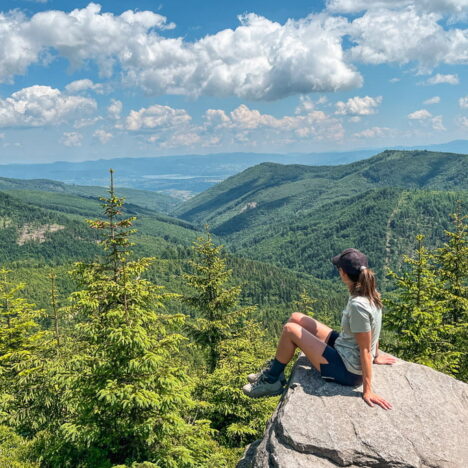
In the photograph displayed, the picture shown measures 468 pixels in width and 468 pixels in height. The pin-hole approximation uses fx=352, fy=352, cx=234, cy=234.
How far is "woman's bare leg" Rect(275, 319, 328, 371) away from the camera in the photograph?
8.02 metres

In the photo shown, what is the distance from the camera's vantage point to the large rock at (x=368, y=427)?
22.7ft

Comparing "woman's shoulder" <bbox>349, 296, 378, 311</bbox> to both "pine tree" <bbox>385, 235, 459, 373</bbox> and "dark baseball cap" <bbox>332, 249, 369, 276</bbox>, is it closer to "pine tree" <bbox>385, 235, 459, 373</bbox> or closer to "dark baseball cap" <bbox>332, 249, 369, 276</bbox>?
"dark baseball cap" <bbox>332, 249, 369, 276</bbox>

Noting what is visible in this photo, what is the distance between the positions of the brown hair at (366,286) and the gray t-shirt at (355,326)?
3.8 inches

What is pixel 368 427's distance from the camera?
7.19 metres

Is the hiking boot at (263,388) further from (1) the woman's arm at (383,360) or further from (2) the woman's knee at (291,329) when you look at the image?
(1) the woman's arm at (383,360)

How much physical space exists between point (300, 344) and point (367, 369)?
5.10ft

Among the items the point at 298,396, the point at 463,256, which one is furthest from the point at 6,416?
the point at 463,256

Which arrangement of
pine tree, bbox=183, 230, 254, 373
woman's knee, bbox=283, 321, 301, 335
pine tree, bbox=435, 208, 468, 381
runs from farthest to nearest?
pine tree, bbox=183, 230, 254, 373 < pine tree, bbox=435, 208, 468, 381 < woman's knee, bbox=283, 321, 301, 335

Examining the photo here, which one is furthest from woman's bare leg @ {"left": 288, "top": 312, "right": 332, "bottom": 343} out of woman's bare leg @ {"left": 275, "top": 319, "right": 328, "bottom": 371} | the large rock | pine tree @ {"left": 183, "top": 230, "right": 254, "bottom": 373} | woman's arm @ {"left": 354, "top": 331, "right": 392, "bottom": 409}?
pine tree @ {"left": 183, "top": 230, "right": 254, "bottom": 373}

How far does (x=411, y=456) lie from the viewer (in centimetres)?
683

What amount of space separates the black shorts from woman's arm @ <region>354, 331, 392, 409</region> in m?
0.37

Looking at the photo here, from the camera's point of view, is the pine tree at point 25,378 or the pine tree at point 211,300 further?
the pine tree at point 211,300

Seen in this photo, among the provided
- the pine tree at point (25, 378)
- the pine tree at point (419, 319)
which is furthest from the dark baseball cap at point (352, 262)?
the pine tree at point (25, 378)

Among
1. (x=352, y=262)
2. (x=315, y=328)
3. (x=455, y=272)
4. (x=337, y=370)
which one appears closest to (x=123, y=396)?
(x=315, y=328)
